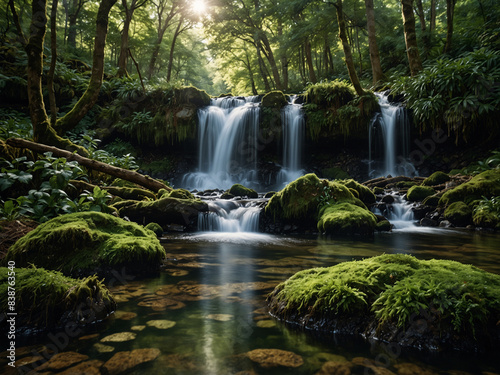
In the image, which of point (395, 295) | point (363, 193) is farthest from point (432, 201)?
point (395, 295)

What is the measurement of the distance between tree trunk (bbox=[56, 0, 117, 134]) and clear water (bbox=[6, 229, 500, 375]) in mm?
6284

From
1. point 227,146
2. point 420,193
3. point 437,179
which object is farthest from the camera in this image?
point 227,146

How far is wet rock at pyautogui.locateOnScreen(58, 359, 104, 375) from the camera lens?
1686 millimetres

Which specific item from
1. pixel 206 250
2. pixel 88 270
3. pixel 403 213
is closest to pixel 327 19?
pixel 403 213

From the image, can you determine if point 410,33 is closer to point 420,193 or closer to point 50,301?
point 420,193

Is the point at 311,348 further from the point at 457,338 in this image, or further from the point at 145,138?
the point at 145,138

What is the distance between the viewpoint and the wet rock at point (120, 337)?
207cm

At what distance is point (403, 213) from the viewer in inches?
357

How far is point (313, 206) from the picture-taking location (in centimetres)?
771

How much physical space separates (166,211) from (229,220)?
65.8 inches

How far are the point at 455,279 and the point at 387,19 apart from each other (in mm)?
23515

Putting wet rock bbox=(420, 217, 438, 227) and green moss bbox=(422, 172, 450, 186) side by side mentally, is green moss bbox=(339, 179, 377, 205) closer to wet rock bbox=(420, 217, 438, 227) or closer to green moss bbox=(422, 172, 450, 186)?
wet rock bbox=(420, 217, 438, 227)

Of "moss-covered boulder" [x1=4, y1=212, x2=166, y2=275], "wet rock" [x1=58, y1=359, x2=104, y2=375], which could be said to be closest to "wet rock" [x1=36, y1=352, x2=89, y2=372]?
"wet rock" [x1=58, y1=359, x2=104, y2=375]

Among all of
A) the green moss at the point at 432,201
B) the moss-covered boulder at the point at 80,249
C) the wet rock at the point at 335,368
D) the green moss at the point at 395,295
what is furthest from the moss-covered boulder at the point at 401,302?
the green moss at the point at 432,201
